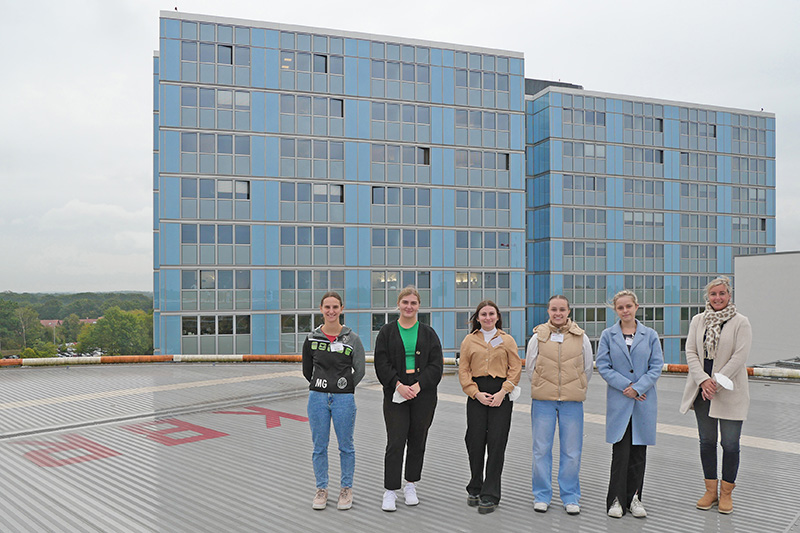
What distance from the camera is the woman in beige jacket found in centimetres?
512

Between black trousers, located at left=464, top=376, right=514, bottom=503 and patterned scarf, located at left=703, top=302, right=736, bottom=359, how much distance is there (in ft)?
6.21

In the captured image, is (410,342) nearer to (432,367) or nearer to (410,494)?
(432,367)

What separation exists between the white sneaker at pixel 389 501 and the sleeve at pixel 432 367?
1000mm

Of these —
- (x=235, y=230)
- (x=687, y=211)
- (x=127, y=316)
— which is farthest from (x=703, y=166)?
(x=127, y=316)

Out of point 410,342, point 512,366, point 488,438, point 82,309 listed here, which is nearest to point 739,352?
point 512,366

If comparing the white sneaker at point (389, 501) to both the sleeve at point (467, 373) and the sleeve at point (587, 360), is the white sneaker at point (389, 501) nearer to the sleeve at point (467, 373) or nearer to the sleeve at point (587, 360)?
the sleeve at point (467, 373)

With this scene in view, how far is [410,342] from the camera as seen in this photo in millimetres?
5266

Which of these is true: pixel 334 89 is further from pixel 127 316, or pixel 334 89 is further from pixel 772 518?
pixel 127 316

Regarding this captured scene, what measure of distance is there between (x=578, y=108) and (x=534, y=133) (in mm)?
2830

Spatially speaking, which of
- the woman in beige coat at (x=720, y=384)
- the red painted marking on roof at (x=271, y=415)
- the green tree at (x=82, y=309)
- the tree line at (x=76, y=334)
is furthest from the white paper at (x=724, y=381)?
the green tree at (x=82, y=309)

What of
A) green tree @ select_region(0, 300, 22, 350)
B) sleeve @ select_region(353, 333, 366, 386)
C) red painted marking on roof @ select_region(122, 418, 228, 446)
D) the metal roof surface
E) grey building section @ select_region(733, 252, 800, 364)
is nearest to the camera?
the metal roof surface

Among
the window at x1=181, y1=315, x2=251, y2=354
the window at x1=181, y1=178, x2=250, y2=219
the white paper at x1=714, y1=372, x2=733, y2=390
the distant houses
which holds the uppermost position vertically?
the window at x1=181, y1=178, x2=250, y2=219

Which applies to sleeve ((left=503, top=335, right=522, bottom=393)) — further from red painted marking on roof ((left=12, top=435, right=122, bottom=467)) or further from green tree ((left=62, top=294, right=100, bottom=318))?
green tree ((left=62, top=294, right=100, bottom=318))

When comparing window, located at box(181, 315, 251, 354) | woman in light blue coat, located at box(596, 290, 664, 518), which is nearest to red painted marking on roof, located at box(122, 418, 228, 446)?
woman in light blue coat, located at box(596, 290, 664, 518)
